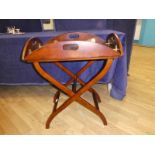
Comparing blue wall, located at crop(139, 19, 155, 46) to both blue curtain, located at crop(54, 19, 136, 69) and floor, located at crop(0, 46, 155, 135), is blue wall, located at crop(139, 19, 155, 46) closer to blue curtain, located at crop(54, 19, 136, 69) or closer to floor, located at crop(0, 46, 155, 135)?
blue curtain, located at crop(54, 19, 136, 69)

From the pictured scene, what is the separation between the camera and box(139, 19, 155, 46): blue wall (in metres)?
3.50

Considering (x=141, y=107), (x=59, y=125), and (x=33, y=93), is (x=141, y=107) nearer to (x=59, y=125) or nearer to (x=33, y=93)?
(x=59, y=125)

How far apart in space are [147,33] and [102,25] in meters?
2.03

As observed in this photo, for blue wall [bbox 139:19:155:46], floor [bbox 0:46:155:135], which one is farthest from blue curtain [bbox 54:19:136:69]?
blue wall [bbox 139:19:155:46]

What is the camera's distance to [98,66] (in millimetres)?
1458

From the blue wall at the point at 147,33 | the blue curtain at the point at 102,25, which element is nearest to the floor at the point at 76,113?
the blue curtain at the point at 102,25

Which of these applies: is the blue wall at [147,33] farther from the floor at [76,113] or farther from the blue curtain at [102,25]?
the floor at [76,113]

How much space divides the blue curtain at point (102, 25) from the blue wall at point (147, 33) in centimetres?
195

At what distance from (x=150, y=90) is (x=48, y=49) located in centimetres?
136

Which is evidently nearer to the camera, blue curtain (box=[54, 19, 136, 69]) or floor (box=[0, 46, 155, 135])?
floor (box=[0, 46, 155, 135])

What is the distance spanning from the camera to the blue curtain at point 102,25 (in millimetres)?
1757

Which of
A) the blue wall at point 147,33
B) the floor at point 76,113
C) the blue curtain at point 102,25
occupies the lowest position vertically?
the floor at point 76,113

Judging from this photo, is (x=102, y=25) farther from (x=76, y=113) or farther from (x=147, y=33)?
(x=147, y=33)

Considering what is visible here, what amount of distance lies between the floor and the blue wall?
7.24 ft
